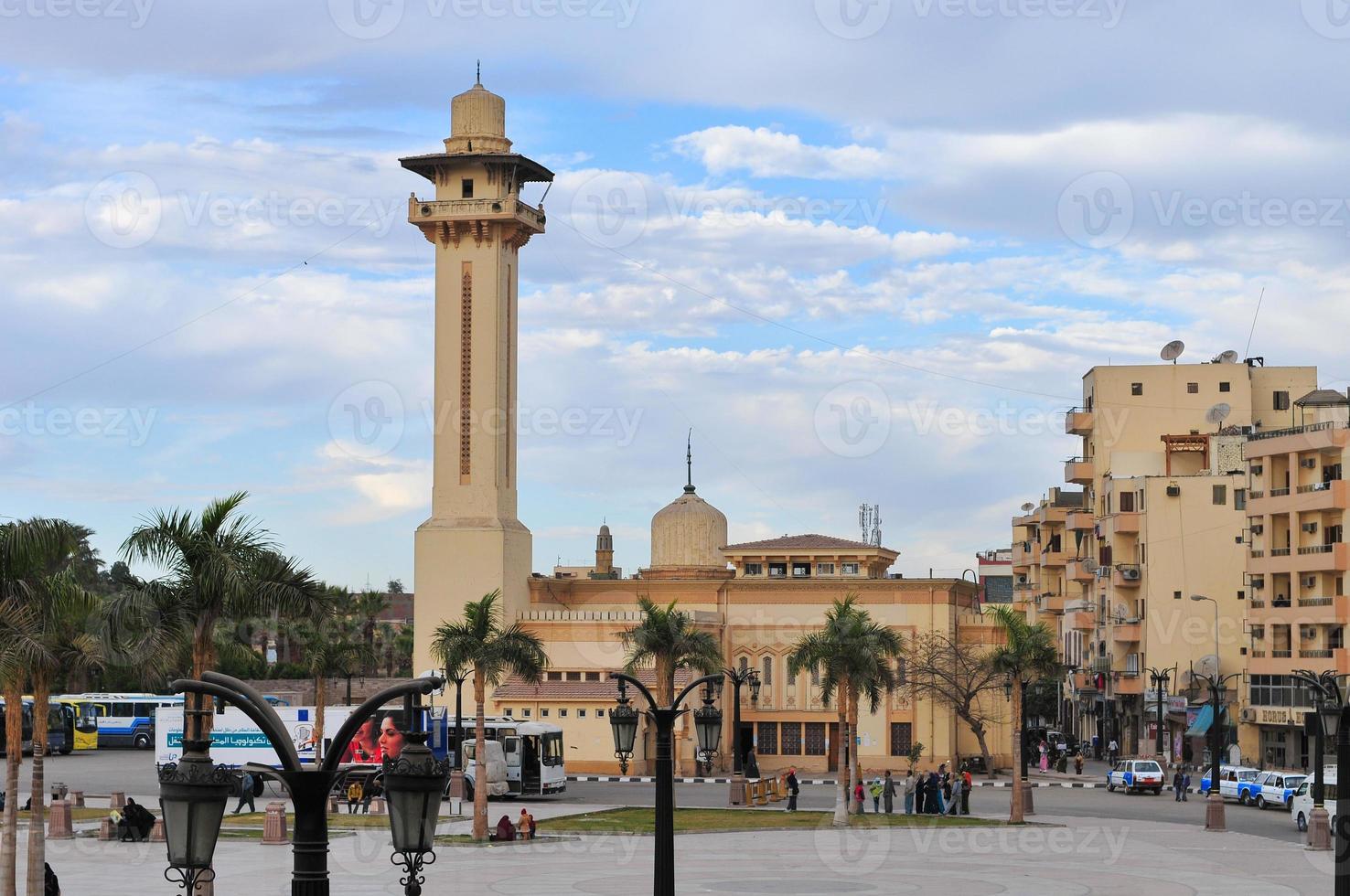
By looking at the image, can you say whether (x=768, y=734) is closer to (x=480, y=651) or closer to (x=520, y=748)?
(x=520, y=748)

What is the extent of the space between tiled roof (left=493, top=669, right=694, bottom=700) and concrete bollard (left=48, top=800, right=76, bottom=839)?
1093 inches

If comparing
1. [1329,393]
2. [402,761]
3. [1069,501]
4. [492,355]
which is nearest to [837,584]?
[492,355]

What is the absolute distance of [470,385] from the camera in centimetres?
7544

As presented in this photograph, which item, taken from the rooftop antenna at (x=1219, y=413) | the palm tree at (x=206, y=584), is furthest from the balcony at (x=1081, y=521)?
the palm tree at (x=206, y=584)

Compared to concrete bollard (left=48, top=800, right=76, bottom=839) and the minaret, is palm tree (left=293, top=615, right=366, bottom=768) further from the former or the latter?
concrete bollard (left=48, top=800, right=76, bottom=839)

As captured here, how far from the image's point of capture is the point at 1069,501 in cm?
9775

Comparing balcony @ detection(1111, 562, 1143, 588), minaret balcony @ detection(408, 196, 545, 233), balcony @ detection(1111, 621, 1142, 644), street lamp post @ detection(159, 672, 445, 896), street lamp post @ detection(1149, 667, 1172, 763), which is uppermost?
minaret balcony @ detection(408, 196, 545, 233)

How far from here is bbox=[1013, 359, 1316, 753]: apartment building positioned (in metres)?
79.4

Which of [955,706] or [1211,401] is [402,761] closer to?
[955,706]

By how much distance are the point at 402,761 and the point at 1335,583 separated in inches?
2409

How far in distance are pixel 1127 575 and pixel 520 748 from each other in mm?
35072

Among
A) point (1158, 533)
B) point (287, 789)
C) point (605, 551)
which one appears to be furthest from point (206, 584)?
point (605, 551)

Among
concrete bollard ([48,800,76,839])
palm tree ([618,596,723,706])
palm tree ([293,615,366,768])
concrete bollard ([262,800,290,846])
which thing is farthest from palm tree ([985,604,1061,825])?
concrete bollard ([48,800,76,839])

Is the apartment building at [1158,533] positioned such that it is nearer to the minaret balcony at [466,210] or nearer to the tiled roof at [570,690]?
the tiled roof at [570,690]
